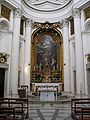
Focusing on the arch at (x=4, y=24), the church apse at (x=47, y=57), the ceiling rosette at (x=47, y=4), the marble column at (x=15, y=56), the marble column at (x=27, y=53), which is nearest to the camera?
the marble column at (x=15, y=56)

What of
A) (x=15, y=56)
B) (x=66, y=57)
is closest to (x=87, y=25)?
(x=66, y=57)

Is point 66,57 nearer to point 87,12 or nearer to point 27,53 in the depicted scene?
point 27,53

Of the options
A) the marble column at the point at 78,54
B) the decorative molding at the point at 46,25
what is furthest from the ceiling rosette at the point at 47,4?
the marble column at the point at 78,54

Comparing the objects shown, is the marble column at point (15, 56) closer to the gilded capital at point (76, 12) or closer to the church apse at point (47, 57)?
the church apse at point (47, 57)

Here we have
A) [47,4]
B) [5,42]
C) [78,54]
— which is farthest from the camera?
[47,4]

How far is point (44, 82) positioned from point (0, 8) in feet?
25.8

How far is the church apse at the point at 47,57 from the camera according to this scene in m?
17.2

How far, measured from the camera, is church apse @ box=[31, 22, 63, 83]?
56.5 ft

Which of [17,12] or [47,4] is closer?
[17,12]

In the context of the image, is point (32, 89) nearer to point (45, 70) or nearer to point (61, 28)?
point (45, 70)

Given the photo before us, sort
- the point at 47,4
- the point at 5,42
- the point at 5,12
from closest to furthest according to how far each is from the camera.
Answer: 1. the point at 5,12
2. the point at 5,42
3. the point at 47,4

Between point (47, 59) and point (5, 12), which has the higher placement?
point (5, 12)

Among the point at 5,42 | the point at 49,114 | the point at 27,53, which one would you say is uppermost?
the point at 5,42

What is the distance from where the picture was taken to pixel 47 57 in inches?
714
